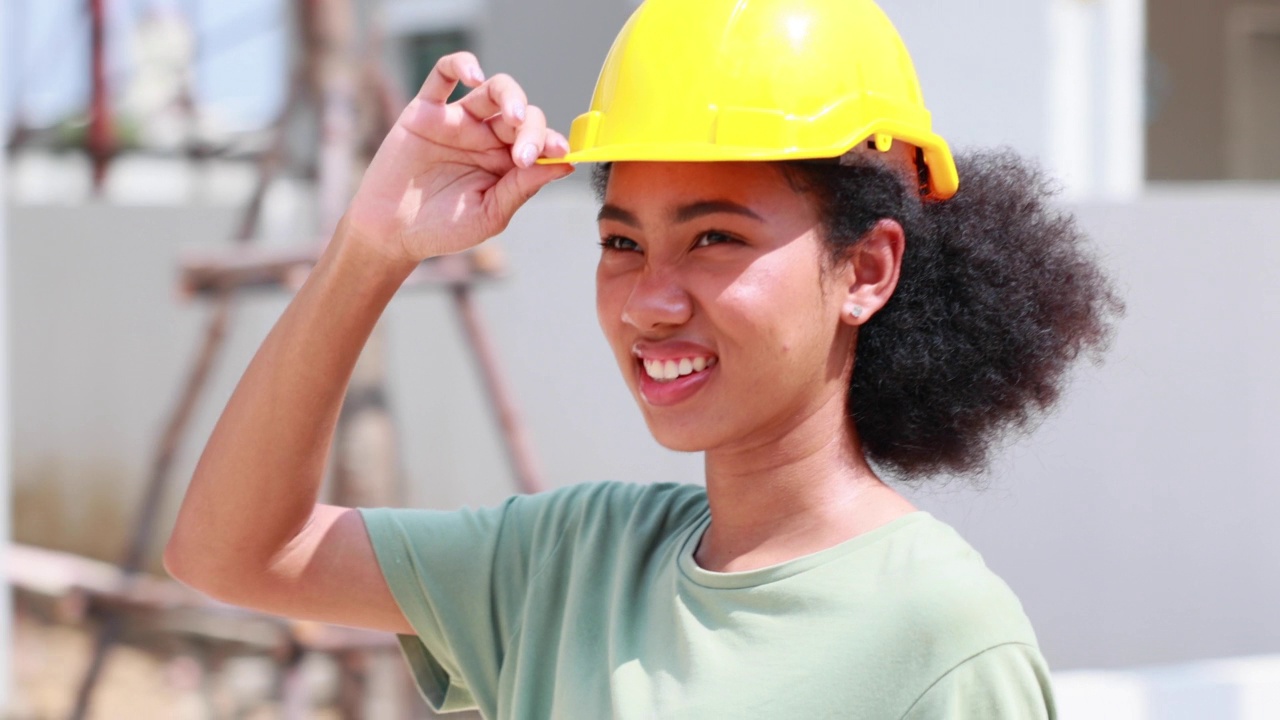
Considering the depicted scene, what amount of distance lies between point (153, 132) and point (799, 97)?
28.4 ft

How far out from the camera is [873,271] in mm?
1560

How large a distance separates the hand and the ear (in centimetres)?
34

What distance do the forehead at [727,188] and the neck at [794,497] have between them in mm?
244

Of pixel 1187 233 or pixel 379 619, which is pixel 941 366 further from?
pixel 1187 233

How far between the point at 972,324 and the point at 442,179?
63 centimetres

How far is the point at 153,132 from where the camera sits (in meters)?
9.37

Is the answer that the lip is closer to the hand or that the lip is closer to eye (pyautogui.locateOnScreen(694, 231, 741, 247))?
eye (pyautogui.locateOnScreen(694, 231, 741, 247))

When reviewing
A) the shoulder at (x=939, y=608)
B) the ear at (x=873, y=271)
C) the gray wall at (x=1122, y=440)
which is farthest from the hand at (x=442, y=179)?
the gray wall at (x=1122, y=440)

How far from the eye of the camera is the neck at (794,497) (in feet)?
5.05

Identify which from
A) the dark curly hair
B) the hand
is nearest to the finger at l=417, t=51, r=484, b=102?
the hand

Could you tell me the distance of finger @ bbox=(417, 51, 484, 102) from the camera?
1547mm

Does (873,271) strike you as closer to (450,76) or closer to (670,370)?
(670,370)

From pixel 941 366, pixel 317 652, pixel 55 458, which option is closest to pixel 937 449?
pixel 941 366

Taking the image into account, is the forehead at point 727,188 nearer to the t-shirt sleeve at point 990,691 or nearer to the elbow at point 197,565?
the t-shirt sleeve at point 990,691
